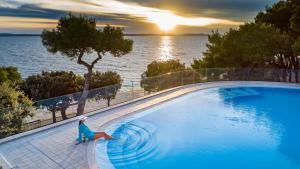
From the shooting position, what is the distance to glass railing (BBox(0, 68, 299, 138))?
34.3 ft

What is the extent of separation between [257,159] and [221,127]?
276cm

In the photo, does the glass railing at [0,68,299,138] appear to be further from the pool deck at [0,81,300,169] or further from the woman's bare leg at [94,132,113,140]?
the woman's bare leg at [94,132,113,140]

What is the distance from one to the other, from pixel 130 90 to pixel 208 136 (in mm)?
5078

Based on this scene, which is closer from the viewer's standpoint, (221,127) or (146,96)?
(221,127)

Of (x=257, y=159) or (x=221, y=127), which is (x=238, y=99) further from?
(x=257, y=159)

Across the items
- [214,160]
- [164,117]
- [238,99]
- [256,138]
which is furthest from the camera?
[238,99]

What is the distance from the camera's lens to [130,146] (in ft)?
29.3

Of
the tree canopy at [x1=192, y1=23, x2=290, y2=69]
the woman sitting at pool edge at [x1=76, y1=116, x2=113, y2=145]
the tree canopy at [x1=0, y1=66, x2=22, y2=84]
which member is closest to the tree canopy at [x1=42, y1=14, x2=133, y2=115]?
the tree canopy at [x1=0, y1=66, x2=22, y2=84]

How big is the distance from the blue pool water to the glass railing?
1704 millimetres

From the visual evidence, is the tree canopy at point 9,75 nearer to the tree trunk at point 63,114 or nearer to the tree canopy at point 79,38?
the tree canopy at point 79,38

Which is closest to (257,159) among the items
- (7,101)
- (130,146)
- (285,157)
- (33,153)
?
(285,157)

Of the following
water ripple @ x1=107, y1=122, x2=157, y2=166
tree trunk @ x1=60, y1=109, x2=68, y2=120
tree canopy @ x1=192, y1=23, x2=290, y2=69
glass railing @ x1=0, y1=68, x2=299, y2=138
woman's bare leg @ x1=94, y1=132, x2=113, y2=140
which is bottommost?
water ripple @ x1=107, y1=122, x2=157, y2=166

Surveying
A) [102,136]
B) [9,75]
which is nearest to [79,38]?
[9,75]

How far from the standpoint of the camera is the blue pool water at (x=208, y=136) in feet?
26.9
